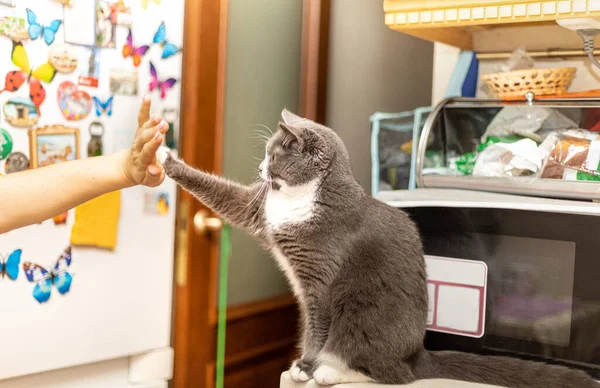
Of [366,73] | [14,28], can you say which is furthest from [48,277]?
[366,73]

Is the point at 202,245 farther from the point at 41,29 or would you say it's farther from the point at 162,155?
the point at 41,29

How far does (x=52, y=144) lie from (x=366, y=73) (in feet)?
3.28

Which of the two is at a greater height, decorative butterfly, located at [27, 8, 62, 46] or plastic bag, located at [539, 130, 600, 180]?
decorative butterfly, located at [27, 8, 62, 46]

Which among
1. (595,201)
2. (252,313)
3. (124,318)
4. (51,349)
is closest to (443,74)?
(595,201)

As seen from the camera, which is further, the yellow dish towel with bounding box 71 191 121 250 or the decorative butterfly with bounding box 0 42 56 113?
the yellow dish towel with bounding box 71 191 121 250

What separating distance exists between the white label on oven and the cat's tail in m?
0.05

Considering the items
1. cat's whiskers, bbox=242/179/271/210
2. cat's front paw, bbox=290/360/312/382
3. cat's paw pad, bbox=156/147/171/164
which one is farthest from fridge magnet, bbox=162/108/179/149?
cat's front paw, bbox=290/360/312/382

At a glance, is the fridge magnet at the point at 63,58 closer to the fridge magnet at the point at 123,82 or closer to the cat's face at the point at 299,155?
the fridge magnet at the point at 123,82

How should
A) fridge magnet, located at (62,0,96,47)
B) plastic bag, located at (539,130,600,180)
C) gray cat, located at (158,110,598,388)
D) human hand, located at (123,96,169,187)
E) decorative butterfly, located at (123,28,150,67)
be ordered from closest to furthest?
1. human hand, located at (123,96,169,187)
2. gray cat, located at (158,110,598,388)
3. plastic bag, located at (539,130,600,180)
4. fridge magnet, located at (62,0,96,47)
5. decorative butterfly, located at (123,28,150,67)

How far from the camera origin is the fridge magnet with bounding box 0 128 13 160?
4.14ft

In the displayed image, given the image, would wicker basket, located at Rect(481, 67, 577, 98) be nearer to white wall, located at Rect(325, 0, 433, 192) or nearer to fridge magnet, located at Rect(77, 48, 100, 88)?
white wall, located at Rect(325, 0, 433, 192)

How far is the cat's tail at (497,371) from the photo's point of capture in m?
0.98

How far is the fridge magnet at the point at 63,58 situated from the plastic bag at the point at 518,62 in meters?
0.99

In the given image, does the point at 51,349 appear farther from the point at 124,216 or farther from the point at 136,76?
the point at 136,76
